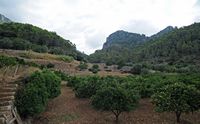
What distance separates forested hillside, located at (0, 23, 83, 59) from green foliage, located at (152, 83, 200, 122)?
161 feet

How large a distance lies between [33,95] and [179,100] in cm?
925

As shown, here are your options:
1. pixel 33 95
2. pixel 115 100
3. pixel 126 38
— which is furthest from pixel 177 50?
pixel 126 38

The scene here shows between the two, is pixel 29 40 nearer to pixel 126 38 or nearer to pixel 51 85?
pixel 51 85

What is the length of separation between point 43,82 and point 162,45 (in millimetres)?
66335

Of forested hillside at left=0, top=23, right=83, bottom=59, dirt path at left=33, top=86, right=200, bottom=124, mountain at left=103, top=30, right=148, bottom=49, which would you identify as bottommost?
dirt path at left=33, top=86, right=200, bottom=124

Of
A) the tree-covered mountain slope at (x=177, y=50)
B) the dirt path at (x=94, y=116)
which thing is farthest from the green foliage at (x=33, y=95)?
the tree-covered mountain slope at (x=177, y=50)

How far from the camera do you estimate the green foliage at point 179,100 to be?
21375 millimetres

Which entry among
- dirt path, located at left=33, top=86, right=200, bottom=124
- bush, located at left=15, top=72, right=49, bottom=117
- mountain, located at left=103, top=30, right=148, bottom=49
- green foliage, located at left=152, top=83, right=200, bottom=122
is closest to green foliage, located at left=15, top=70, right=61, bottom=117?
bush, located at left=15, top=72, right=49, bottom=117

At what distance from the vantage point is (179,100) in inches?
845

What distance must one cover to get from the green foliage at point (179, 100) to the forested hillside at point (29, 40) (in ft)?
161

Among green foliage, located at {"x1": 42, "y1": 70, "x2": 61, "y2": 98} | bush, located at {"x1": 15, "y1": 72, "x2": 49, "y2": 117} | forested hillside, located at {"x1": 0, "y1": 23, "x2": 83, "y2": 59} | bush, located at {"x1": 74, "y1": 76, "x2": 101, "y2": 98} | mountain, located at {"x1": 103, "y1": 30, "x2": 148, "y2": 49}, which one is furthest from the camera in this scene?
mountain, located at {"x1": 103, "y1": 30, "x2": 148, "y2": 49}

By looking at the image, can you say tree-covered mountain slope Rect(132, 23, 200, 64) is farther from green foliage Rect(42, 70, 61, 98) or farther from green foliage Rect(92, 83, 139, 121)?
green foliage Rect(92, 83, 139, 121)

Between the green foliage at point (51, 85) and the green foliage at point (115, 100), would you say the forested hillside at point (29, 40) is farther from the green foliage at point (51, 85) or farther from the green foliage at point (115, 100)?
the green foliage at point (115, 100)

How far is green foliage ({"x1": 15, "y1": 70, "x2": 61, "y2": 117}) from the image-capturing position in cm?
2188
